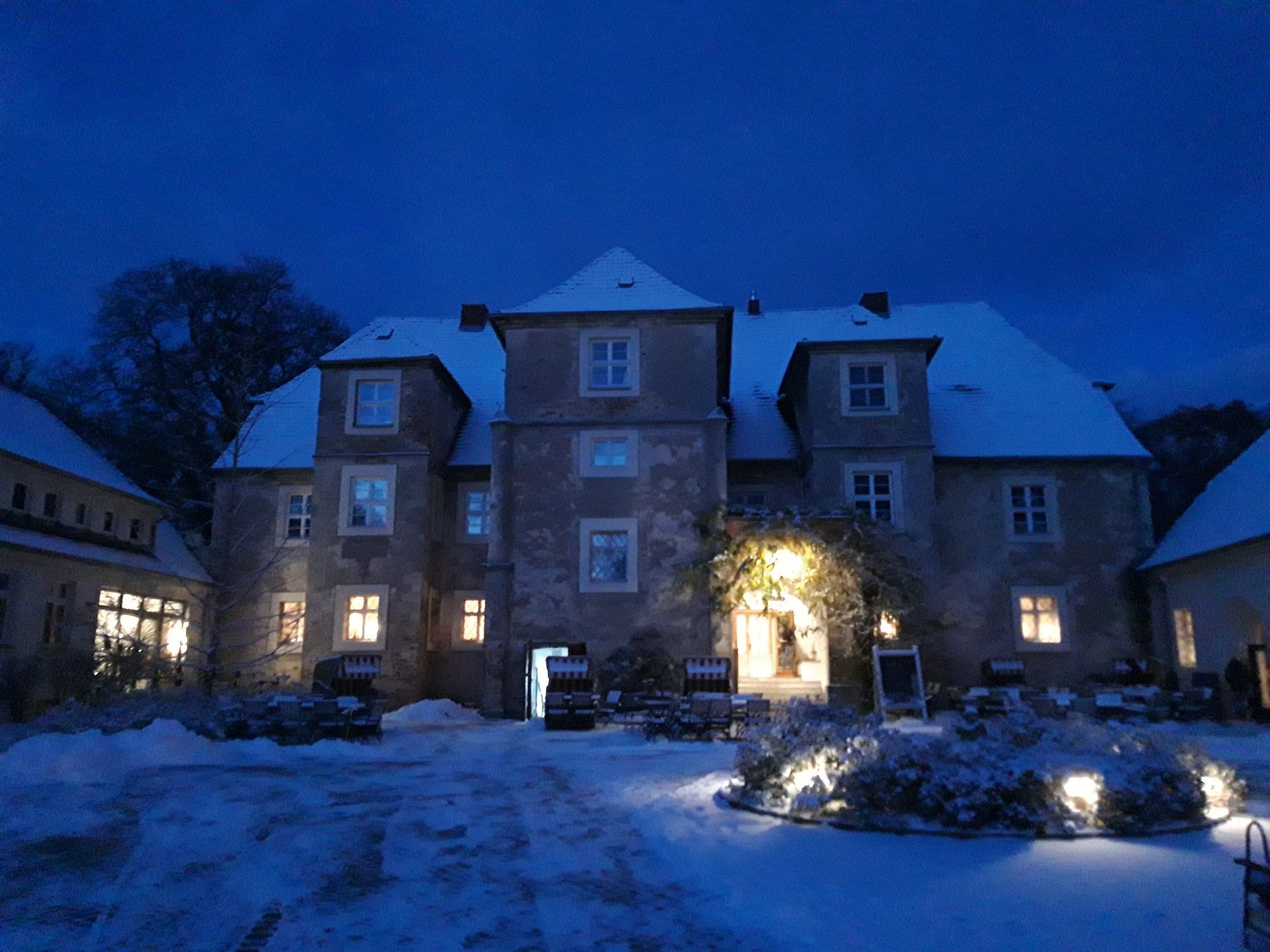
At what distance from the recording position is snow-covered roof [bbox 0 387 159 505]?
21.2 m

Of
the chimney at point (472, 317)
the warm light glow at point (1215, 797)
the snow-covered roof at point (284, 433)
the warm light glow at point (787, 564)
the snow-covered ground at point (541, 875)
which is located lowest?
the snow-covered ground at point (541, 875)

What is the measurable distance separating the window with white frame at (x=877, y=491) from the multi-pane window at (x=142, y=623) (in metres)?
16.5

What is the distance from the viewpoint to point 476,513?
26766 millimetres

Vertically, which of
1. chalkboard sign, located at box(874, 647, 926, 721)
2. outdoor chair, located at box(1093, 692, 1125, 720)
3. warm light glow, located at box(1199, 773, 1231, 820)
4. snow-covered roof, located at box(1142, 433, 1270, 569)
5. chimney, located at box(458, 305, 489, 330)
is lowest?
warm light glow, located at box(1199, 773, 1231, 820)

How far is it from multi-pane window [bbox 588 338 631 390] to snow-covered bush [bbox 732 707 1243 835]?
48.8 ft

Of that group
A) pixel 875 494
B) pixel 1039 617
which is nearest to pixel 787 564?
pixel 875 494

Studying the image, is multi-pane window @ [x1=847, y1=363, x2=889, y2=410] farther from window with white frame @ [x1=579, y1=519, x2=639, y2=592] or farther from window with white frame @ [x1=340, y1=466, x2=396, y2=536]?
window with white frame @ [x1=340, y1=466, x2=396, y2=536]

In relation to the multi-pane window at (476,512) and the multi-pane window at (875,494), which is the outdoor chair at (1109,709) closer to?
the multi-pane window at (875,494)

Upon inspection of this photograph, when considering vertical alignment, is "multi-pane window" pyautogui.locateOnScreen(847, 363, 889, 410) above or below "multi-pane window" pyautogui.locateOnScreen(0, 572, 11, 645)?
above

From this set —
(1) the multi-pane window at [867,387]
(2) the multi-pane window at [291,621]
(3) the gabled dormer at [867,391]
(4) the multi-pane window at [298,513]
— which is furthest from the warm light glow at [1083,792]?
(4) the multi-pane window at [298,513]

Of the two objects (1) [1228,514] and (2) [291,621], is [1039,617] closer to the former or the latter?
(1) [1228,514]

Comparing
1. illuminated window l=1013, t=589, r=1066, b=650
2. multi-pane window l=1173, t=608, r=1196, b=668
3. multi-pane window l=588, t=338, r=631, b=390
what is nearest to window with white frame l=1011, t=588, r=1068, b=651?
illuminated window l=1013, t=589, r=1066, b=650

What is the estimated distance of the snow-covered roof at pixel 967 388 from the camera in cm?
2506

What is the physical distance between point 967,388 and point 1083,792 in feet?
68.1
